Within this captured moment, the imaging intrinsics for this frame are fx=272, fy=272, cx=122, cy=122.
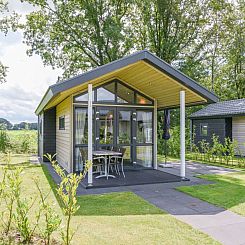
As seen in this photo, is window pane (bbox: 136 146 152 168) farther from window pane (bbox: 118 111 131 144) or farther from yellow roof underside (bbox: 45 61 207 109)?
yellow roof underside (bbox: 45 61 207 109)

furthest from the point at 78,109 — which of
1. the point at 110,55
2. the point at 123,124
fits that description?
the point at 110,55

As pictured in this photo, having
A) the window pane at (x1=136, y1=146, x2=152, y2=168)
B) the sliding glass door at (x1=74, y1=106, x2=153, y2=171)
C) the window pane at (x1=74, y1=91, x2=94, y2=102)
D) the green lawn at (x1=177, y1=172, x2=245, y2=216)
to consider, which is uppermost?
the window pane at (x1=74, y1=91, x2=94, y2=102)

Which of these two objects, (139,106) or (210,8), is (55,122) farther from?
(210,8)

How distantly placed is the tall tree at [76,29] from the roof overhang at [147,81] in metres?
7.95

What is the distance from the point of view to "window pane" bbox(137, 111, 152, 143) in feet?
30.9

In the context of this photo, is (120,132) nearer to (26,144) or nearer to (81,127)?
(81,127)

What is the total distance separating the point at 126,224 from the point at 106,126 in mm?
4959

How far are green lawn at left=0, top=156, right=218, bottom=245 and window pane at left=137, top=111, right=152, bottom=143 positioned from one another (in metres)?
4.01

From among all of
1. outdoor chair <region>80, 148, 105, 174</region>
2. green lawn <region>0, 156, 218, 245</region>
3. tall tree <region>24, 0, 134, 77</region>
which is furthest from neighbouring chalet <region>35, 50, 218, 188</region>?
tall tree <region>24, 0, 134, 77</region>

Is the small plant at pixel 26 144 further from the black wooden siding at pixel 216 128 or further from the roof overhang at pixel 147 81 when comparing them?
the black wooden siding at pixel 216 128

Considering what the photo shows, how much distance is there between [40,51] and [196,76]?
418 inches

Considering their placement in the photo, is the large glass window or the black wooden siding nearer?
the black wooden siding

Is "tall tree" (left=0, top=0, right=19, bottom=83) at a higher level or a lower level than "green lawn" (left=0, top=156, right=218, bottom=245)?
higher

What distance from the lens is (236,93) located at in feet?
83.5
